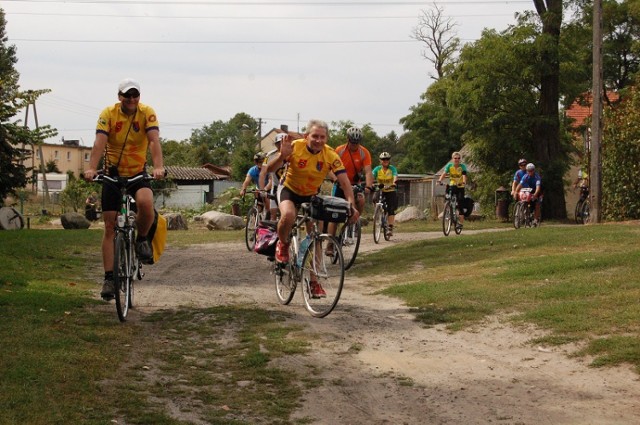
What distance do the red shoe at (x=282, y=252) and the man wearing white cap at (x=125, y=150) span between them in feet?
5.34

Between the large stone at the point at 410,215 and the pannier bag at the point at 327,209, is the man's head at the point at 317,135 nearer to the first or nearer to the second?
the pannier bag at the point at 327,209

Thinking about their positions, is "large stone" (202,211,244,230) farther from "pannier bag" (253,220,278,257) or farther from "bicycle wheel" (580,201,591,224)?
"pannier bag" (253,220,278,257)

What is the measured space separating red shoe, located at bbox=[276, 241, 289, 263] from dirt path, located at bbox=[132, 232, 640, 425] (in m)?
0.50

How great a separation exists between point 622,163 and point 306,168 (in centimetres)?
2228

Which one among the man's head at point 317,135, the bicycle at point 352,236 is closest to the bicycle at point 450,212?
the bicycle at point 352,236

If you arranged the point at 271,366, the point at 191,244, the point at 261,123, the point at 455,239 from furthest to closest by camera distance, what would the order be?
the point at 261,123 → the point at 191,244 → the point at 455,239 → the point at 271,366

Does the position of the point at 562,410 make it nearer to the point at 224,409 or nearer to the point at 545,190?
the point at 224,409

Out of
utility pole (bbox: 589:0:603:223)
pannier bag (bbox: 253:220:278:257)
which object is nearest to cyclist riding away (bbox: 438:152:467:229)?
utility pole (bbox: 589:0:603:223)

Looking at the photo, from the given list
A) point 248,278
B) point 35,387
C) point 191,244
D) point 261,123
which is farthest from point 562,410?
point 261,123

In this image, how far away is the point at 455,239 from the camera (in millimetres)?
17875

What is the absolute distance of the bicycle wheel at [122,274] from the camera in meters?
8.49

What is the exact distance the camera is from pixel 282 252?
33.2 feet

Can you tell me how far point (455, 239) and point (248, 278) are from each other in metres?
5.92

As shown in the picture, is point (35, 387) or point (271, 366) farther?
point (271, 366)
